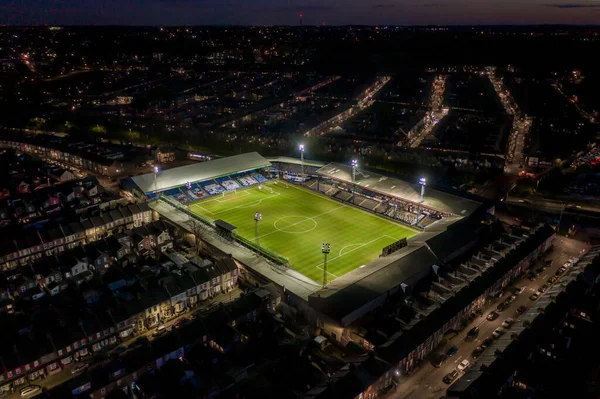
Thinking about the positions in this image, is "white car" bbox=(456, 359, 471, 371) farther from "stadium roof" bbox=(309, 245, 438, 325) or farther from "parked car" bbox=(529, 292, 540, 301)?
"parked car" bbox=(529, 292, 540, 301)

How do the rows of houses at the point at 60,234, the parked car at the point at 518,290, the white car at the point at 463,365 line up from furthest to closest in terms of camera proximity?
the rows of houses at the point at 60,234 < the parked car at the point at 518,290 < the white car at the point at 463,365

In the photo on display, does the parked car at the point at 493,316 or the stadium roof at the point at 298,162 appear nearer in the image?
the parked car at the point at 493,316

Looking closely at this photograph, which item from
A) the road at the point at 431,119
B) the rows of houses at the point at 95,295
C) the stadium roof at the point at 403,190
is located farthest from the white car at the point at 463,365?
the road at the point at 431,119

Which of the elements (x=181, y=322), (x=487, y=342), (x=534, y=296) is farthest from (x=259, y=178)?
(x=487, y=342)

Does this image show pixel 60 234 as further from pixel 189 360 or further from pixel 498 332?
pixel 498 332

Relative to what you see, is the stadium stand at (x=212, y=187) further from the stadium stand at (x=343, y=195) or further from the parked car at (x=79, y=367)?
the parked car at (x=79, y=367)

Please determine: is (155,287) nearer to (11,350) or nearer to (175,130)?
(11,350)

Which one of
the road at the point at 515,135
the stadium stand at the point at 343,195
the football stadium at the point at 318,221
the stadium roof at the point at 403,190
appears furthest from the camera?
the road at the point at 515,135
